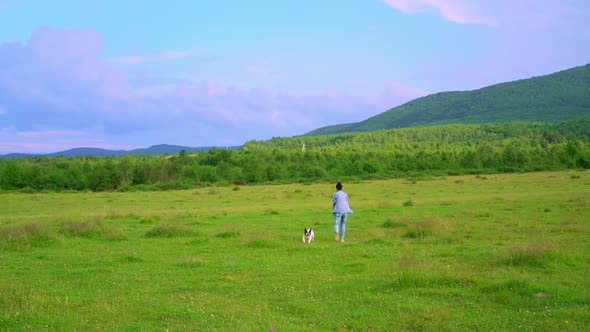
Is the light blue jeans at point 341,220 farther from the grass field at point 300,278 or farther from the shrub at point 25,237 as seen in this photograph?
the shrub at point 25,237

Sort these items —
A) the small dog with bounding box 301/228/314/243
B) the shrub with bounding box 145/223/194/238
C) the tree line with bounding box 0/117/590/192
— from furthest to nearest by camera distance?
the tree line with bounding box 0/117/590/192
the shrub with bounding box 145/223/194/238
the small dog with bounding box 301/228/314/243

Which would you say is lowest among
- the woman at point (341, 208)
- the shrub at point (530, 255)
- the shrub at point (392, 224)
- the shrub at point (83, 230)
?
the shrub at point (392, 224)

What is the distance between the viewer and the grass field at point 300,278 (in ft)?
27.6

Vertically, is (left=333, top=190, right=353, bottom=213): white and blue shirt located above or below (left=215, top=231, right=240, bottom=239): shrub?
above

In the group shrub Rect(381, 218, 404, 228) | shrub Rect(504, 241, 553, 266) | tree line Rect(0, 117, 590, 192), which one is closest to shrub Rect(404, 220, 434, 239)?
shrub Rect(381, 218, 404, 228)

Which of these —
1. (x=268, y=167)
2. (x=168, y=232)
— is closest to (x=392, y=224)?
(x=168, y=232)

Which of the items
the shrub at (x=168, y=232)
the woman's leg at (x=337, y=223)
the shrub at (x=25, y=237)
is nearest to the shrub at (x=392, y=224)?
the woman's leg at (x=337, y=223)

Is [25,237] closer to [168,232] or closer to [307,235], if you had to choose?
[168,232]

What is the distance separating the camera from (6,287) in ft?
34.2

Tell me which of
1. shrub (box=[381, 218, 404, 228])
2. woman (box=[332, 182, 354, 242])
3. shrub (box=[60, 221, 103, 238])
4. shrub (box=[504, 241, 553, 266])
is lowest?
shrub (box=[381, 218, 404, 228])

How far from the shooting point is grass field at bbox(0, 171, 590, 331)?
8414mm

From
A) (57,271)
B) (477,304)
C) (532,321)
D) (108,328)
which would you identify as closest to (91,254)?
(57,271)

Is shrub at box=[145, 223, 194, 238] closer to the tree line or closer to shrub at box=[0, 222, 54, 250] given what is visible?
shrub at box=[0, 222, 54, 250]

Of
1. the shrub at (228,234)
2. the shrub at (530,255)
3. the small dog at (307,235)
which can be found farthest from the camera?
the shrub at (228,234)
